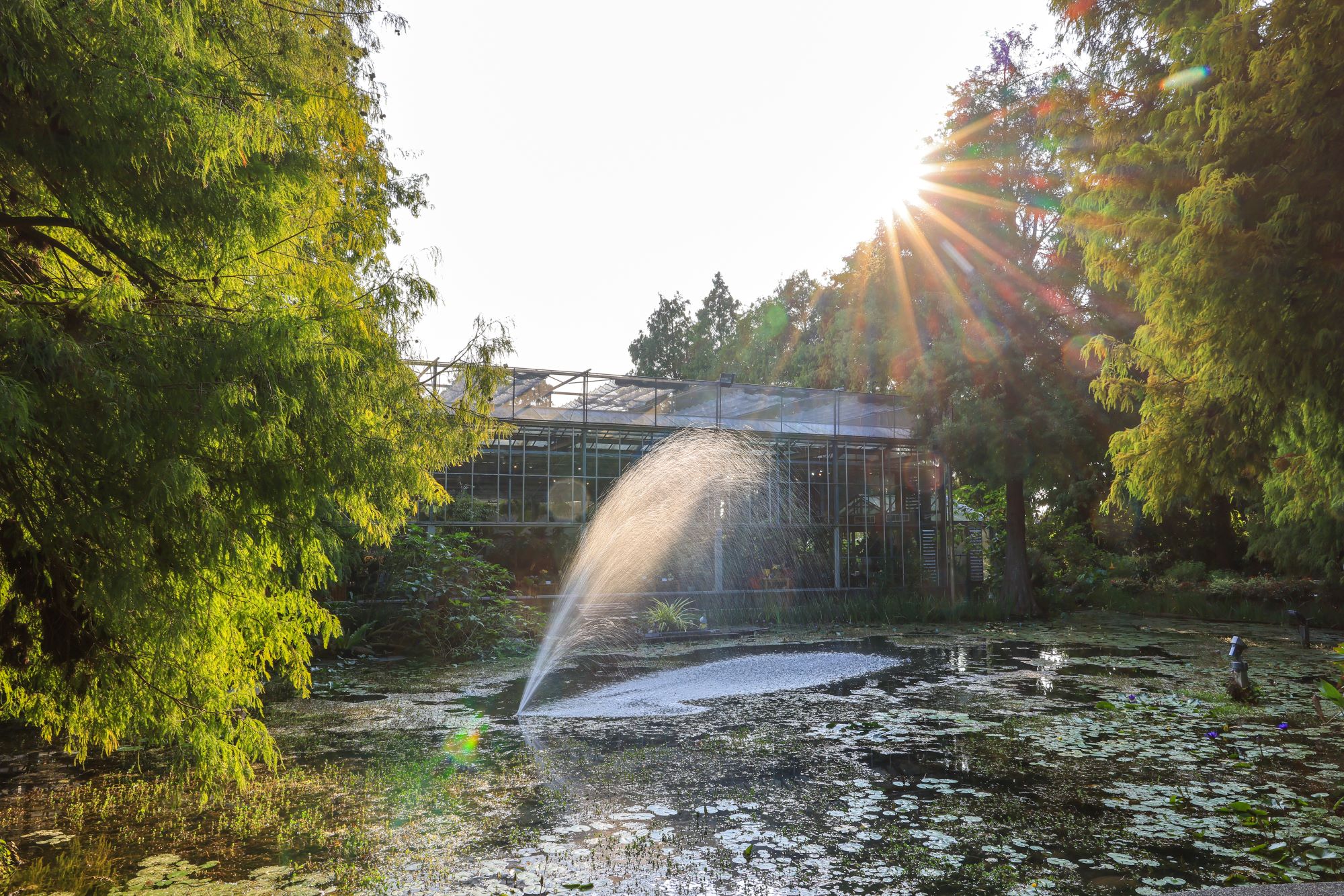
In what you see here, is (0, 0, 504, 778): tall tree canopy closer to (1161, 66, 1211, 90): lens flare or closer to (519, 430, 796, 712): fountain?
(1161, 66, 1211, 90): lens flare

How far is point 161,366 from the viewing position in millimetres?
3629

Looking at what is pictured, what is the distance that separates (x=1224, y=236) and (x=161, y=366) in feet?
25.1

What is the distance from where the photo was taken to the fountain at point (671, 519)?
1872 cm

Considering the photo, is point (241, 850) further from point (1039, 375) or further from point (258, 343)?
point (1039, 375)

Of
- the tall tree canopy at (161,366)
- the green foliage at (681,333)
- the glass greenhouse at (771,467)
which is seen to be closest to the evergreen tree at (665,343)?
the green foliage at (681,333)

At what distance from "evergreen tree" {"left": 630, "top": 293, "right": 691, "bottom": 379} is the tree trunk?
36458mm

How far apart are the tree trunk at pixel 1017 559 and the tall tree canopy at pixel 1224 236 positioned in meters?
9.99

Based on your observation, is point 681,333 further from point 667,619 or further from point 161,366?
point 161,366

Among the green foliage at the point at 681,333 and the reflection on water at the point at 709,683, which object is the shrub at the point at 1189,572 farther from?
the green foliage at the point at 681,333

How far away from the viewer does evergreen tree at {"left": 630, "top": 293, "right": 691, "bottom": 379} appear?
57.3m

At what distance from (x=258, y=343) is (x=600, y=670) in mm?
9534

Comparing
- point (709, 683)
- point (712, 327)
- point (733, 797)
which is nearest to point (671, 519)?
point (709, 683)

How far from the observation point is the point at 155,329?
3707mm

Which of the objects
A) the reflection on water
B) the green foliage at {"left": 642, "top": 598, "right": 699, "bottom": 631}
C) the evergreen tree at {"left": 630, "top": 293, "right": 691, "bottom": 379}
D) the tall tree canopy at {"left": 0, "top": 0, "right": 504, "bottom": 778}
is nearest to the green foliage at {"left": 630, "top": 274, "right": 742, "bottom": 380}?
the evergreen tree at {"left": 630, "top": 293, "right": 691, "bottom": 379}
